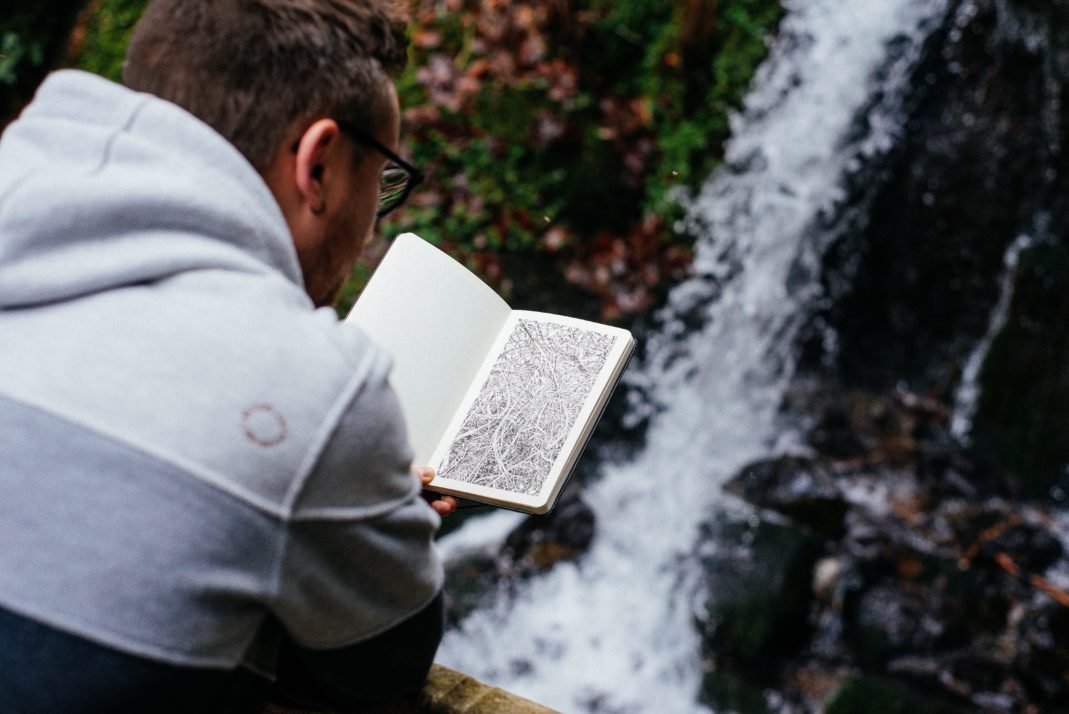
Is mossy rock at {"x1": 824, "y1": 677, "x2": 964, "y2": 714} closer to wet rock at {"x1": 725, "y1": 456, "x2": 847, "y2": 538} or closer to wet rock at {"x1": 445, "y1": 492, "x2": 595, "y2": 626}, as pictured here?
wet rock at {"x1": 725, "y1": 456, "x2": 847, "y2": 538}

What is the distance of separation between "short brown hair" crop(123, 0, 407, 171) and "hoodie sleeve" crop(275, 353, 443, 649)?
0.37m

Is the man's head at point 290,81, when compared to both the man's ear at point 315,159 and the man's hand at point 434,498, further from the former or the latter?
the man's hand at point 434,498

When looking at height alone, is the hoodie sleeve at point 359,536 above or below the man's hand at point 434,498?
above

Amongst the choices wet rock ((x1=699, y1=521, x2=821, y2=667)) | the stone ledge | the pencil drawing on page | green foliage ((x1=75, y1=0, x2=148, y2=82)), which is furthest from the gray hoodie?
green foliage ((x1=75, y1=0, x2=148, y2=82))

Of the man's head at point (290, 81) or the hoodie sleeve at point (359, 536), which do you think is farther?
the man's head at point (290, 81)

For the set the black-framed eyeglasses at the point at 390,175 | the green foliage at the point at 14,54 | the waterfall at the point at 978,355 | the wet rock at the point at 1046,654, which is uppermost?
the black-framed eyeglasses at the point at 390,175

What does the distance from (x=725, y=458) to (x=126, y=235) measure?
3858 mm

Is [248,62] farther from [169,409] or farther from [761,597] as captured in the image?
[761,597]

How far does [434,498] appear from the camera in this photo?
5.15 ft

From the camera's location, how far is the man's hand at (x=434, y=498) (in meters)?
1.50

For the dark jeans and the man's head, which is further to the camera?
the man's head

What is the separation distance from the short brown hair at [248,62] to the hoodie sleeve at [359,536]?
37 cm

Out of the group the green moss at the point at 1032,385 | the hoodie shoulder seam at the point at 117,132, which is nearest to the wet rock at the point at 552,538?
the green moss at the point at 1032,385

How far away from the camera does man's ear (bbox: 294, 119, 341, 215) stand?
3.60ft
